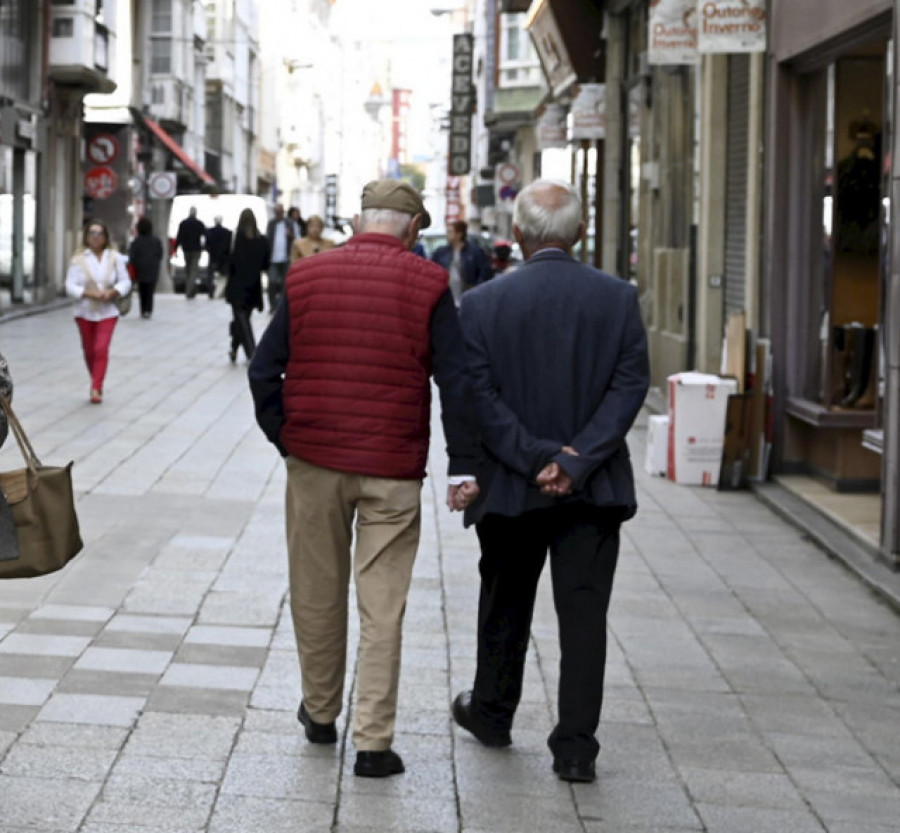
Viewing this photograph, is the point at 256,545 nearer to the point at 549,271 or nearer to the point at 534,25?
the point at 549,271

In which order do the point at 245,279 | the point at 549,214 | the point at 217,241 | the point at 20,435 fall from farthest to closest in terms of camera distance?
the point at 217,241 → the point at 245,279 → the point at 549,214 → the point at 20,435

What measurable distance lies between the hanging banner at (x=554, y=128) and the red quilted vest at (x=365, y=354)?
95.0 feet

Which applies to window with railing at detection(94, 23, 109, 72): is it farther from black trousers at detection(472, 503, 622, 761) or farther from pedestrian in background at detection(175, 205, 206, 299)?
black trousers at detection(472, 503, 622, 761)

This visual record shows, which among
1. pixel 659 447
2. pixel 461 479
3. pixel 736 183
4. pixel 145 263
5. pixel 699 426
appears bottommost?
pixel 659 447

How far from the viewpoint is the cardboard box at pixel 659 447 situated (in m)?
13.9

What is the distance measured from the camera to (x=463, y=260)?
2577 cm

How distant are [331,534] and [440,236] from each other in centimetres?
4171

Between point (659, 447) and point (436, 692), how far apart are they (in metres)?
6.99

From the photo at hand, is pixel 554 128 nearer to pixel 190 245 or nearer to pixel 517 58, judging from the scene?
pixel 190 245

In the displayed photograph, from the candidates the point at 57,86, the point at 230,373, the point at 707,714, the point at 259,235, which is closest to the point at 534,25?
the point at 259,235

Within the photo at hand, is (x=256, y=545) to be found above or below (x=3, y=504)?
below

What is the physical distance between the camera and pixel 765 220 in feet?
46.1

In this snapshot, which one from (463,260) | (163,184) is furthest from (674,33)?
(163,184)

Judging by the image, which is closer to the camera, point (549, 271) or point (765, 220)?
point (549, 271)
